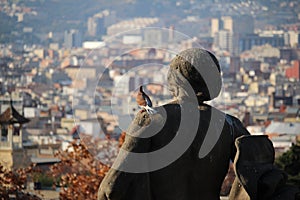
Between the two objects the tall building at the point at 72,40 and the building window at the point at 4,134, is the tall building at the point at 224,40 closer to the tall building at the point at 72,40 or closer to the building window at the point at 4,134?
the tall building at the point at 72,40

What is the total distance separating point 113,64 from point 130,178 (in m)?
125

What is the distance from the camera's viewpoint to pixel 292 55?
460ft

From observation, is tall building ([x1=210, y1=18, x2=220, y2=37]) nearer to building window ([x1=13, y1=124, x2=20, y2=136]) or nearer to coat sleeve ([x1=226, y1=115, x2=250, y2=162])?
building window ([x1=13, y1=124, x2=20, y2=136])

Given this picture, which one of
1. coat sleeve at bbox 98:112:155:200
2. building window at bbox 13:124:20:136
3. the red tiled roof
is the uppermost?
coat sleeve at bbox 98:112:155:200

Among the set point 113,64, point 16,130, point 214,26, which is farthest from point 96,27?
point 16,130

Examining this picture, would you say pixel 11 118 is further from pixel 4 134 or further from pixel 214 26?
pixel 214 26

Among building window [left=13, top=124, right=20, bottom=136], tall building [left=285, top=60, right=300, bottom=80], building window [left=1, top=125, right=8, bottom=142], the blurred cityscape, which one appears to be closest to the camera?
building window [left=1, top=125, right=8, bottom=142]

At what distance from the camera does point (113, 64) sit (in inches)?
5098

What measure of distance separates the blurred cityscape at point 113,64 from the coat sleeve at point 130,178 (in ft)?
99.0

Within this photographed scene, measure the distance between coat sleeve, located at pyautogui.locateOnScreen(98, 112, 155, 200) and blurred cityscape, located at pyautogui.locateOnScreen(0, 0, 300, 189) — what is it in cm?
3016

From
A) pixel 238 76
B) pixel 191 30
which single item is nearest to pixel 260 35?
pixel 191 30

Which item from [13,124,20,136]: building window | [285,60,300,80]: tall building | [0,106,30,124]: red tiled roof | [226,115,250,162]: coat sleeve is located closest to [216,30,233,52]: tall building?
[285,60,300,80]: tall building

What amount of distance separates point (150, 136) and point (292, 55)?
5372 inches

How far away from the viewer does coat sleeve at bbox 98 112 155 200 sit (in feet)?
14.6
